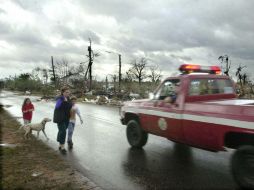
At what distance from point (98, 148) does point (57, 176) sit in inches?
114

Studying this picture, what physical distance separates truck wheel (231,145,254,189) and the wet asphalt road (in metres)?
0.30

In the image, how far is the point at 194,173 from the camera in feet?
21.7

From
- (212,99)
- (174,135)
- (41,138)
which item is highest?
(212,99)

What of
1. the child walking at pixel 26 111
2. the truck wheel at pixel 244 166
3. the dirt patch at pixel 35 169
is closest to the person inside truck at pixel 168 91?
the truck wheel at pixel 244 166

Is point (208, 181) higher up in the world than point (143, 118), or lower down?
lower down

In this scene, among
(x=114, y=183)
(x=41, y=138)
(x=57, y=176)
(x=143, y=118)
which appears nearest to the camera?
(x=114, y=183)

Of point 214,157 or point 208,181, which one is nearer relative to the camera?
point 208,181

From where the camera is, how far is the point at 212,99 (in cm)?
749

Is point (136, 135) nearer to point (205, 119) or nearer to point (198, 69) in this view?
point (198, 69)

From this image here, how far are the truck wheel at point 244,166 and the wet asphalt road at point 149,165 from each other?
30 centimetres

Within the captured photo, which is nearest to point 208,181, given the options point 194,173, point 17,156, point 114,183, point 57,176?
point 194,173

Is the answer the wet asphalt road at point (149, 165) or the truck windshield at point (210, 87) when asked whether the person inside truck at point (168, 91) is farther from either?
the wet asphalt road at point (149, 165)

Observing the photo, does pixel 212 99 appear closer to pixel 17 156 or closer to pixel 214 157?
pixel 214 157

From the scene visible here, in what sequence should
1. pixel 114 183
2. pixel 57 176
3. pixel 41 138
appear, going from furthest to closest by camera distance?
pixel 41 138
pixel 57 176
pixel 114 183
